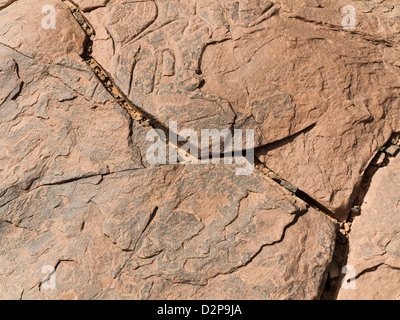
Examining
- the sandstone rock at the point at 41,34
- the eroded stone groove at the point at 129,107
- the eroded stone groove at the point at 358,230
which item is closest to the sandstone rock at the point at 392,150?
the eroded stone groove at the point at 358,230

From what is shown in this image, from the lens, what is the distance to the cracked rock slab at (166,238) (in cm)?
232

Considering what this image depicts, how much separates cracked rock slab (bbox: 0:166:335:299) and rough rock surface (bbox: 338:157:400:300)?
0.22 meters

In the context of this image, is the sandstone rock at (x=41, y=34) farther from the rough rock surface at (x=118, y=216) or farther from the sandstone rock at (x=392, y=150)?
the sandstone rock at (x=392, y=150)

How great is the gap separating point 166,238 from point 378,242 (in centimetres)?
128

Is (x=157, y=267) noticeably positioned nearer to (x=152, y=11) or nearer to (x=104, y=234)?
(x=104, y=234)

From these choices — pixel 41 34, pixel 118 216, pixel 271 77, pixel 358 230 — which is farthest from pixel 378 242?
pixel 41 34

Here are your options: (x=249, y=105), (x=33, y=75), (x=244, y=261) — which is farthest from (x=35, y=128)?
(x=244, y=261)

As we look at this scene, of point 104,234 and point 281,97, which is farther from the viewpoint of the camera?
point 281,97

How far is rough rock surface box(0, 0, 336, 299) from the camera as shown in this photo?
2322mm

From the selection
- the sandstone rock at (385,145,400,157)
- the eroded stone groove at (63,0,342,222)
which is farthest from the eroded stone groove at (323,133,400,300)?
the eroded stone groove at (63,0,342,222)

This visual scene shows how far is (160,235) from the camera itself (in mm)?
2379

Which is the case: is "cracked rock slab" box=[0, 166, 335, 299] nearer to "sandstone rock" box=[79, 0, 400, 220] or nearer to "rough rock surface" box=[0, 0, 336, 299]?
"rough rock surface" box=[0, 0, 336, 299]

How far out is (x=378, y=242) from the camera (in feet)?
8.00

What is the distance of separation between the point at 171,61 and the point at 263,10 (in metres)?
0.74
